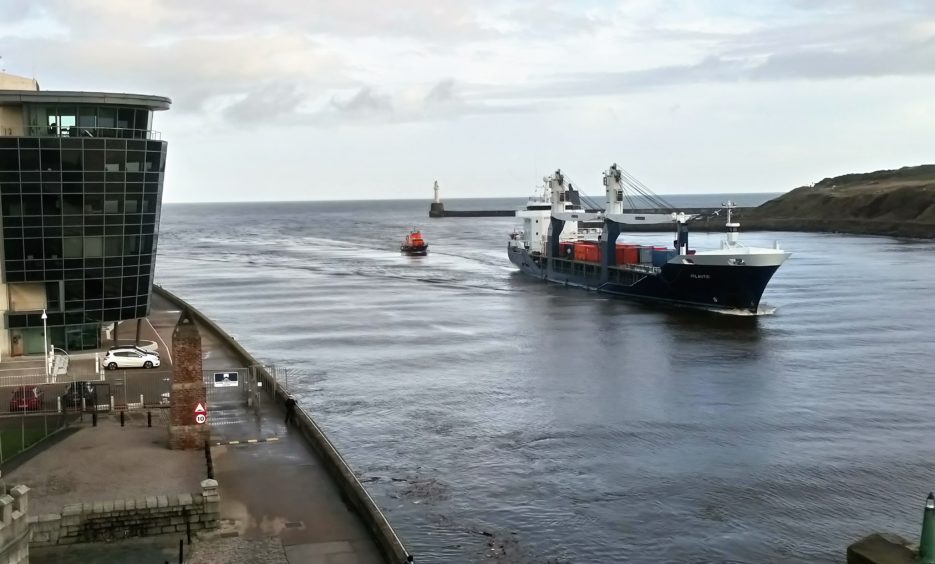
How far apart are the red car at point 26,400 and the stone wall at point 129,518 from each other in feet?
33.6

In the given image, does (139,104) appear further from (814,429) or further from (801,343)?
(801,343)

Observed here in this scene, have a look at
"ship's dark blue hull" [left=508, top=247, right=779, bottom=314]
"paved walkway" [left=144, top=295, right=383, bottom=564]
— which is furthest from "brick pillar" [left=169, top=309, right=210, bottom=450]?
"ship's dark blue hull" [left=508, top=247, right=779, bottom=314]

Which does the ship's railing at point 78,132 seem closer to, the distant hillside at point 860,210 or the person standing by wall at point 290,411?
the person standing by wall at point 290,411

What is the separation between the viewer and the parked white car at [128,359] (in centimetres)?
3494

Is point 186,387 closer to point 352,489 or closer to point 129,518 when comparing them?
point 129,518

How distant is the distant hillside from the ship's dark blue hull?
244ft

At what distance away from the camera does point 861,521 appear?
911 inches

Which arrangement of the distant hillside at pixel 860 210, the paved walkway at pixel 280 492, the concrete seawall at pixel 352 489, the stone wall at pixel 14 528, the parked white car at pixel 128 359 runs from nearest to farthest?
the stone wall at pixel 14 528
the concrete seawall at pixel 352 489
the paved walkway at pixel 280 492
the parked white car at pixel 128 359
the distant hillside at pixel 860 210

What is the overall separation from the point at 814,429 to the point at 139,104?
2921 cm

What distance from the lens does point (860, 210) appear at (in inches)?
6132

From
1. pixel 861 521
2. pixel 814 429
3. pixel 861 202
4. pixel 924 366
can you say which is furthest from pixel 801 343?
pixel 861 202

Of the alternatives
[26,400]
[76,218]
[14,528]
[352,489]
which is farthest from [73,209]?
[14,528]

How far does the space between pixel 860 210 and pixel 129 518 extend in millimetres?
156874

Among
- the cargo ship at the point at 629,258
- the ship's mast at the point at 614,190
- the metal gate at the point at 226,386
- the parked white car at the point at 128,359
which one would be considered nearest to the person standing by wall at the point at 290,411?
the metal gate at the point at 226,386
